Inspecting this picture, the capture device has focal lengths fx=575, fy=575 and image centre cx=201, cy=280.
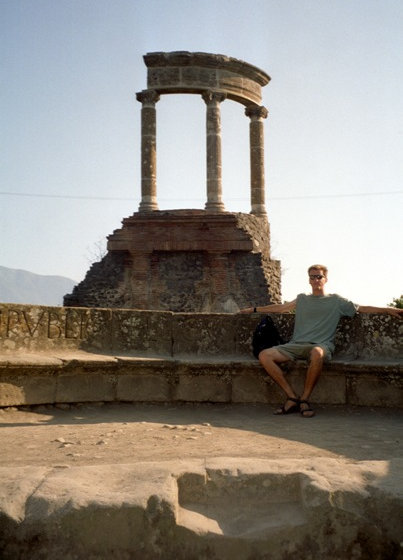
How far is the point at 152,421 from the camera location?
488cm

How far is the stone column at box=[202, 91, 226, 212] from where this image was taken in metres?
18.5

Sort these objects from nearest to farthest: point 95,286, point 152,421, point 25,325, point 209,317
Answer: point 152,421 < point 25,325 < point 209,317 < point 95,286

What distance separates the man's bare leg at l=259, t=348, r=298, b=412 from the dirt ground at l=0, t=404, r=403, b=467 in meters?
0.18

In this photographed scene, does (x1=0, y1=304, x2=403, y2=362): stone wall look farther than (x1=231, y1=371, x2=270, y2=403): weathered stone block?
No

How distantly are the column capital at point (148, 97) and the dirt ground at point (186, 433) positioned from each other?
14784 millimetres

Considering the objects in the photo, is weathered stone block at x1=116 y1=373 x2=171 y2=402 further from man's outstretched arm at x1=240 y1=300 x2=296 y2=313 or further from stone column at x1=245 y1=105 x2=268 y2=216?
stone column at x1=245 y1=105 x2=268 y2=216

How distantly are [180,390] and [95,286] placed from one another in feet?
39.8

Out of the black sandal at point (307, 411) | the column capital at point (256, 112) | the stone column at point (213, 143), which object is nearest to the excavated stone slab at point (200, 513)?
the black sandal at point (307, 411)

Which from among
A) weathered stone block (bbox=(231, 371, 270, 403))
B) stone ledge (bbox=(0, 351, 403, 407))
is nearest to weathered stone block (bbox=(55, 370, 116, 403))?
stone ledge (bbox=(0, 351, 403, 407))

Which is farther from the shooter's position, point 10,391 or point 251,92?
point 251,92

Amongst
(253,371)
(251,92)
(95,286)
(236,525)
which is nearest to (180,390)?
(253,371)

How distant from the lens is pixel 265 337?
5609 millimetres

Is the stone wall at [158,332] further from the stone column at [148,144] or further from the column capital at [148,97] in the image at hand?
the column capital at [148,97]

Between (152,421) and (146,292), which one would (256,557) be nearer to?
(152,421)
